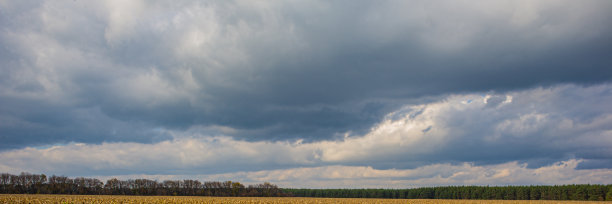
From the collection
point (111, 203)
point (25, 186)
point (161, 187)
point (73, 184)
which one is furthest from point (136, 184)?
point (111, 203)

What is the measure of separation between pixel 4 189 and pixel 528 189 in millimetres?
215073

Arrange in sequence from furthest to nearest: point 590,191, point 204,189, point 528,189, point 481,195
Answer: point 204,189
point 481,195
point 528,189
point 590,191

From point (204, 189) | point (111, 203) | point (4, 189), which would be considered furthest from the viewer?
point (204, 189)

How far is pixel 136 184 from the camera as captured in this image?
18838 centimetres

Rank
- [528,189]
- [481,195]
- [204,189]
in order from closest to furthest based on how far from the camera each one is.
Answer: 1. [528,189]
2. [481,195]
3. [204,189]

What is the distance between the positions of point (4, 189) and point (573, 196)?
219 metres

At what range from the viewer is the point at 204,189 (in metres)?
198

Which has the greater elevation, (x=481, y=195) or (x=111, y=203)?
(x=111, y=203)

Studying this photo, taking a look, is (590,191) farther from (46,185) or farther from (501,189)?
(46,185)

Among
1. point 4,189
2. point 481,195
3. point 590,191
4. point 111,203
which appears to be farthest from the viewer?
point 481,195

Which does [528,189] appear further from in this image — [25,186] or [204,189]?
[25,186]

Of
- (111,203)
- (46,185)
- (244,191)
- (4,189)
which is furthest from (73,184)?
(111,203)

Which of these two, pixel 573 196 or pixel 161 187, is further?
pixel 161 187

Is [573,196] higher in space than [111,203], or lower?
lower
